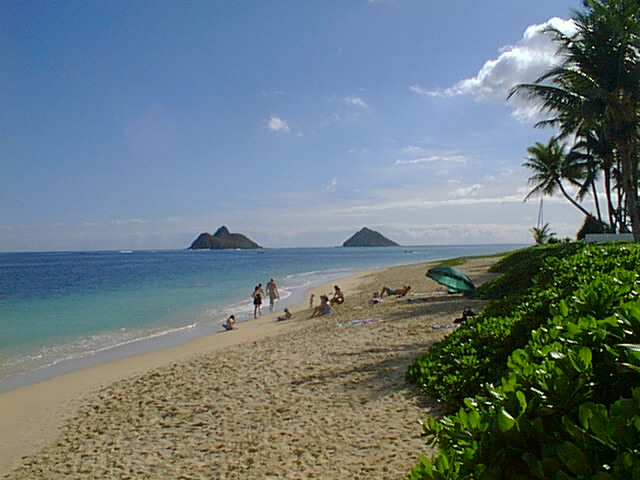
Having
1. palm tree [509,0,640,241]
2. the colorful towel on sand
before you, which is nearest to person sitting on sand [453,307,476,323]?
the colorful towel on sand

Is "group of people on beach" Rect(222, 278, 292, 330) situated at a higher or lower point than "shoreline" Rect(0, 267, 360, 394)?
higher

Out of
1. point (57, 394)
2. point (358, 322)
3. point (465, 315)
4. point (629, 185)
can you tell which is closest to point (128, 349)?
point (57, 394)

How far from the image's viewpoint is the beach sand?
4.55m

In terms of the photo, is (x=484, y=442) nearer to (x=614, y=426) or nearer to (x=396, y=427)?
(x=614, y=426)

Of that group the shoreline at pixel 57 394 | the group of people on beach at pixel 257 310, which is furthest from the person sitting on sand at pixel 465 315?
the group of people on beach at pixel 257 310

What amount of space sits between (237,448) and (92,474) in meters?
1.43

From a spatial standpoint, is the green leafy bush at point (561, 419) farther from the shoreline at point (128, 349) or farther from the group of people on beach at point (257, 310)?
the group of people on beach at point (257, 310)

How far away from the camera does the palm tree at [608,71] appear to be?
54.2 ft

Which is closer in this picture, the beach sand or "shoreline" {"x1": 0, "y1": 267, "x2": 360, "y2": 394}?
the beach sand

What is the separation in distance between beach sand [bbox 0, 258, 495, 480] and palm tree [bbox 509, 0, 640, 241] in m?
12.3

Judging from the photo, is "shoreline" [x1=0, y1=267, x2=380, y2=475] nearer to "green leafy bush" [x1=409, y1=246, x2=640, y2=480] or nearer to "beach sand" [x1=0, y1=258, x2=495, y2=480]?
"beach sand" [x1=0, y1=258, x2=495, y2=480]

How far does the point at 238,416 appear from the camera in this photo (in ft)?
19.1

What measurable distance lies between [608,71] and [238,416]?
1771 cm

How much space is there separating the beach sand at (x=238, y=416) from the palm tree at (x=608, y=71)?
12.3 m
